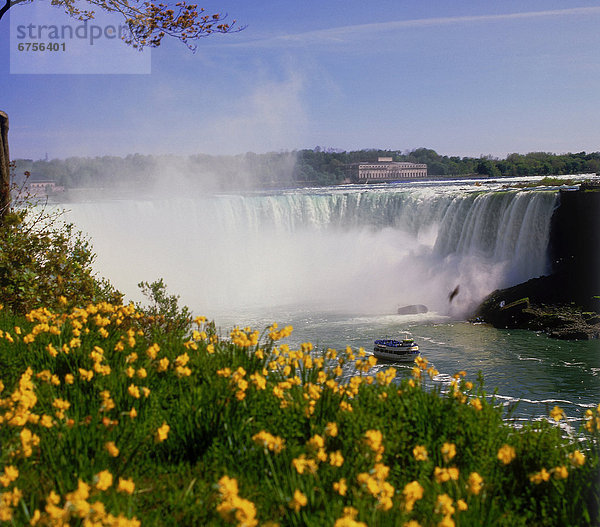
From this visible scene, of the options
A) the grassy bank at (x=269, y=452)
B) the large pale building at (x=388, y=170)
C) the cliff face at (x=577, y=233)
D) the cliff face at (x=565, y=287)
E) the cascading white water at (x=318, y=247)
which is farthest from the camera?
the large pale building at (x=388, y=170)

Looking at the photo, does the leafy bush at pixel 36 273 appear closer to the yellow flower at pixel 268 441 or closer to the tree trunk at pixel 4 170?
the tree trunk at pixel 4 170

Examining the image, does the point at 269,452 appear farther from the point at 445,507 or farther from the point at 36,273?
the point at 36,273

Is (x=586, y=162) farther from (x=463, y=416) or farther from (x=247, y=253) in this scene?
(x=463, y=416)

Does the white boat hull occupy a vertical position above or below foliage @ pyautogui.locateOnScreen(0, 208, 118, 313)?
below

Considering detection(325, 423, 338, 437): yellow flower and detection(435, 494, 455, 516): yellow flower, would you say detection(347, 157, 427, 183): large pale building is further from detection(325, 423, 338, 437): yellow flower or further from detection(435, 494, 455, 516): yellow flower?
detection(435, 494, 455, 516): yellow flower

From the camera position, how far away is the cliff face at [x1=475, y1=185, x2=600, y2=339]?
862 inches

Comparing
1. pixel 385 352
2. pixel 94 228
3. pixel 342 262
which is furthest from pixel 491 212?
pixel 94 228

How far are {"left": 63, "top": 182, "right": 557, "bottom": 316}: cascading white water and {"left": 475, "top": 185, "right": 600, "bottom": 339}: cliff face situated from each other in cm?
154

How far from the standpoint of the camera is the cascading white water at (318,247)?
92.3 ft

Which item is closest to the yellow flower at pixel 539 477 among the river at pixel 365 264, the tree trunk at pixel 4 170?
the tree trunk at pixel 4 170

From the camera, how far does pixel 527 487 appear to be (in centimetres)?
321

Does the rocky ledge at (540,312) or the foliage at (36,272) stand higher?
the foliage at (36,272)

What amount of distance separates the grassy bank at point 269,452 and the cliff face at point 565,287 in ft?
61.0

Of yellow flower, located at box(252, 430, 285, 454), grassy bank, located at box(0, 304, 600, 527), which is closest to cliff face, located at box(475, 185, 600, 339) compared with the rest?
grassy bank, located at box(0, 304, 600, 527)
